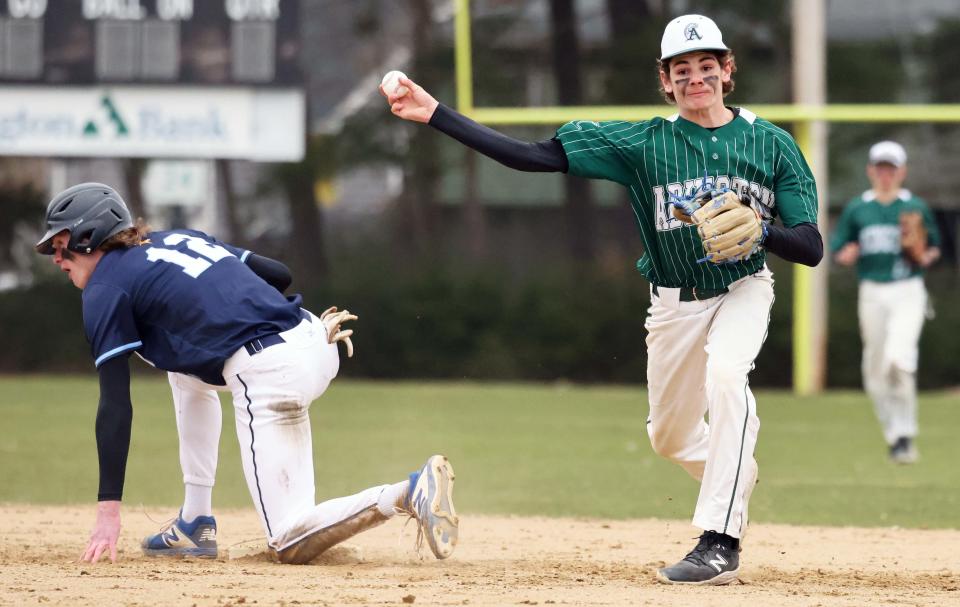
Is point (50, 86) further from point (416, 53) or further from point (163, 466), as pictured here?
point (163, 466)

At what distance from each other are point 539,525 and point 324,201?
11.2m

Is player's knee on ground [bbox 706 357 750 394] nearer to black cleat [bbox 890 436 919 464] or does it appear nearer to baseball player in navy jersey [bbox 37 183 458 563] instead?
baseball player in navy jersey [bbox 37 183 458 563]

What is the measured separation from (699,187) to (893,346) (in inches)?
214

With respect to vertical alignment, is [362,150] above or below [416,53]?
below

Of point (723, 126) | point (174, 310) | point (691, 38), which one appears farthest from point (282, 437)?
point (691, 38)

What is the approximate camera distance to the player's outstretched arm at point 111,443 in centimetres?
523

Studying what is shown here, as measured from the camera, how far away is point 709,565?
5.23m

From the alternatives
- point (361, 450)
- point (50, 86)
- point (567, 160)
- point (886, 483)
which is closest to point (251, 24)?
point (50, 86)

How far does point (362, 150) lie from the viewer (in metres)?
17.9

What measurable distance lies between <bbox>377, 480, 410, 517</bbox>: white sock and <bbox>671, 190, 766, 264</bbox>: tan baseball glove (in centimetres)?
142

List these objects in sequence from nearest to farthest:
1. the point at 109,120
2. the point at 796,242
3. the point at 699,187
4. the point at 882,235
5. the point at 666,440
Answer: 1. the point at 796,242
2. the point at 699,187
3. the point at 666,440
4. the point at 882,235
5. the point at 109,120

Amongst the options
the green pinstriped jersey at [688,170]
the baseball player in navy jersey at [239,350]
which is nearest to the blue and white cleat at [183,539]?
the baseball player in navy jersey at [239,350]

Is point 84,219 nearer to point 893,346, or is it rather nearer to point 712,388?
point 712,388

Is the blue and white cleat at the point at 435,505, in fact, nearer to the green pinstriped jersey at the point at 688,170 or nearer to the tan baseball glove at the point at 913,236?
the green pinstriped jersey at the point at 688,170
